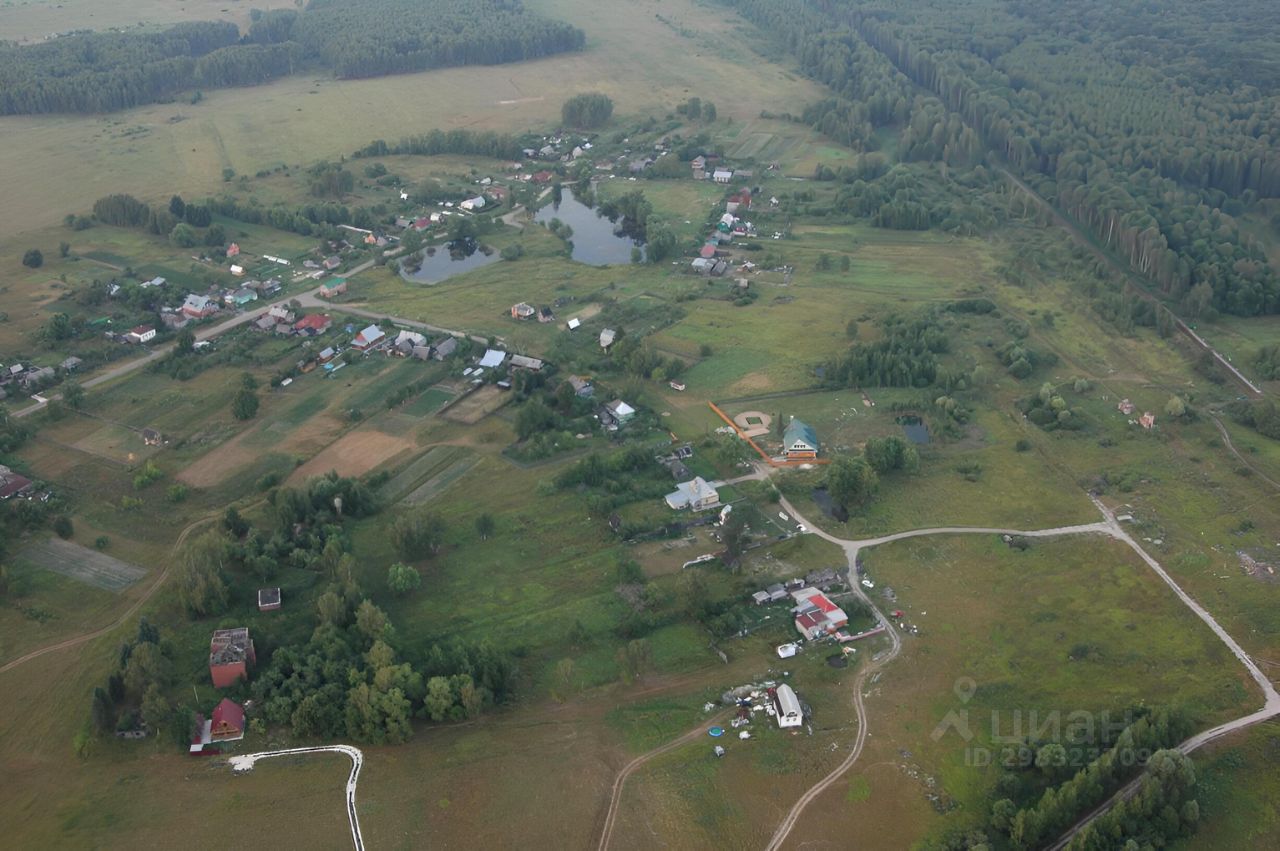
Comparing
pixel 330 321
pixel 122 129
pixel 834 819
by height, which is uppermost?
pixel 122 129

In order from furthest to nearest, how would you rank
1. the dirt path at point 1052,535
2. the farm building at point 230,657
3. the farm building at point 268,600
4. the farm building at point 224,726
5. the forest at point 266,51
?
the forest at point 266,51 < the farm building at point 268,600 < the farm building at point 230,657 < the farm building at point 224,726 < the dirt path at point 1052,535

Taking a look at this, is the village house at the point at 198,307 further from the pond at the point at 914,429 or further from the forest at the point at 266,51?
the forest at the point at 266,51

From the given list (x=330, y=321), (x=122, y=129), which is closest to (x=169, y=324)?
(x=330, y=321)

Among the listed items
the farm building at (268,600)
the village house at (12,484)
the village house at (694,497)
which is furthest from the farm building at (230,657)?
the village house at (694,497)

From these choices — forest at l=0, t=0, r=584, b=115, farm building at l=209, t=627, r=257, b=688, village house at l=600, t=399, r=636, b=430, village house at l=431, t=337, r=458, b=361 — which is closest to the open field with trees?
village house at l=600, t=399, r=636, b=430

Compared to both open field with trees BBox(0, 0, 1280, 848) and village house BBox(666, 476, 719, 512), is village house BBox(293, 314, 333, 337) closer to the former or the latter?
open field with trees BBox(0, 0, 1280, 848)

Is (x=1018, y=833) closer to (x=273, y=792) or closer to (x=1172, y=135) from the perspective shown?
(x=273, y=792)
